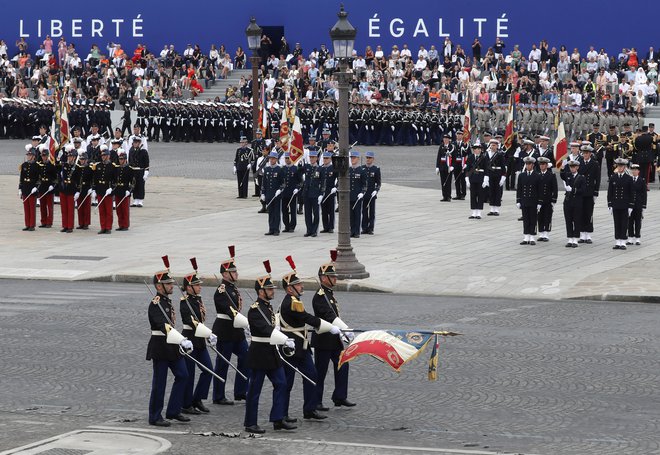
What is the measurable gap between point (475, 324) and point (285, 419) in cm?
634

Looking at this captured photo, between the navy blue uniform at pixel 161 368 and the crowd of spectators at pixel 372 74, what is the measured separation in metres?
38.3

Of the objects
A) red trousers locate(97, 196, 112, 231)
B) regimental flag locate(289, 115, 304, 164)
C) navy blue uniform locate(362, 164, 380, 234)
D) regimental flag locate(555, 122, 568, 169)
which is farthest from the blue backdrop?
red trousers locate(97, 196, 112, 231)

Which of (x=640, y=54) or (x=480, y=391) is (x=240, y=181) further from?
(x=640, y=54)

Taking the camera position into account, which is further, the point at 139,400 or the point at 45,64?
the point at 45,64

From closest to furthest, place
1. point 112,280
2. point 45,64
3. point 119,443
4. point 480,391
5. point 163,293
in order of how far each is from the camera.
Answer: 1. point 119,443
2. point 163,293
3. point 480,391
4. point 112,280
5. point 45,64

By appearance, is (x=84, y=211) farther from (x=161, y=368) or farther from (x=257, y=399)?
(x=257, y=399)

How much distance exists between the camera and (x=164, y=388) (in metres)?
13.5

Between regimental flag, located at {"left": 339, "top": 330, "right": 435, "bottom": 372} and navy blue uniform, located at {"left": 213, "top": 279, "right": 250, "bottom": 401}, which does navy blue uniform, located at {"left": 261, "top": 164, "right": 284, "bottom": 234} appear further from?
regimental flag, located at {"left": 339, "top": 330, "right": 435, "bottom": 372}

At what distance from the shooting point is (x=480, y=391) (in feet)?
48.4

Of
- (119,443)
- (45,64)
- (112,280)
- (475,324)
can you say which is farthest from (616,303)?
(45,64)

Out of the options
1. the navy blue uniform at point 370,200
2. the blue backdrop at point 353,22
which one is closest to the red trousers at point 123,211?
the navy blue uniform at point 370,200

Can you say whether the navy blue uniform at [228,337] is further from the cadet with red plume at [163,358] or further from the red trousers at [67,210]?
the red trousers at [67,210]

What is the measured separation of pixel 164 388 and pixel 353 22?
159ft

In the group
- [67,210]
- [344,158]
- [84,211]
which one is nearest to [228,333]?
[344,158]
